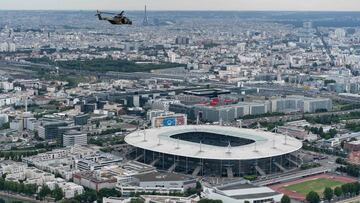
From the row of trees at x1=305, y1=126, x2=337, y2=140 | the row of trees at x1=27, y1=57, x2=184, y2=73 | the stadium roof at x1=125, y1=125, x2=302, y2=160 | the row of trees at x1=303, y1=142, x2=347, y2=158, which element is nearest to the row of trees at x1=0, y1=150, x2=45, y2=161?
the stadium roof at x1=125, y1=125, x2=302, y2=160

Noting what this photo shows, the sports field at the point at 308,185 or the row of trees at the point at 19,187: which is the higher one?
the row of trees at the point at 19,187

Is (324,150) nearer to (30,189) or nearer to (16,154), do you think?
(16,154)

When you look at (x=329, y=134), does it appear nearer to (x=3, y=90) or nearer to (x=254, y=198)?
(x=254, y=198)

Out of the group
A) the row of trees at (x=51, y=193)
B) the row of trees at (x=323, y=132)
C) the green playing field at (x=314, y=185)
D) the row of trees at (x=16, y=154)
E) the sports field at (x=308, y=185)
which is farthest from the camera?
the row of trees at (x=323, y=132)

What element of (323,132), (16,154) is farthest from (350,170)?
(16,154)

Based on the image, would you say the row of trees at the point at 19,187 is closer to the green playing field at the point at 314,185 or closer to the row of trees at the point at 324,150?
the green playing field at the point at 314,185

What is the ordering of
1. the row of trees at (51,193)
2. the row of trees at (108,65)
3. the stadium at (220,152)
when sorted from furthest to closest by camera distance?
the row of trees at (108,65), the stadium at (220,152), the row of trees at (51,193)

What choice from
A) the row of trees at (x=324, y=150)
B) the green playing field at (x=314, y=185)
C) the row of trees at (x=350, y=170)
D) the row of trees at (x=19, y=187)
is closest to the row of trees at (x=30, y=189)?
the row of trees at (x=19, y=187)
